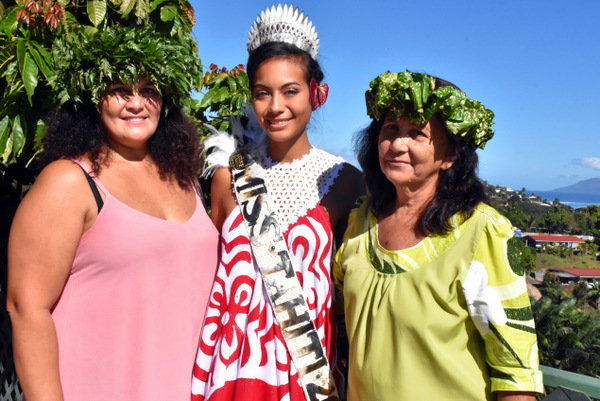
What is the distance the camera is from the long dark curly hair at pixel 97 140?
2250 mm

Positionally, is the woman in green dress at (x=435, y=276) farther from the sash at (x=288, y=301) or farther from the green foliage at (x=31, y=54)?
the green foliage at (x=31, y=54)

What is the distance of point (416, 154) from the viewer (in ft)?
6.93

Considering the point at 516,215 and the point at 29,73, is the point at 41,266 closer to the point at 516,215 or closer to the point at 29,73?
the point at 29,73

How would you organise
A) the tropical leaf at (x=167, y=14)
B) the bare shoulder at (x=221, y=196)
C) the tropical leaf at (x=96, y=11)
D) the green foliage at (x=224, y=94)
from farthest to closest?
the green foliage at (x=224, y=94), the tropical leaf at (x=167, y=14), the tropical leaf at (x=96, y=11), the bare shoulder at (x=221, y=196)

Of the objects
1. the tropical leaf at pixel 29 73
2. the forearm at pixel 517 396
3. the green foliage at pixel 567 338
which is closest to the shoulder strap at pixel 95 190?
the tropical leaf at pixel 29 73

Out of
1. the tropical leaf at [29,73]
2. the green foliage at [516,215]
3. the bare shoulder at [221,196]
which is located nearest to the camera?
the tropical leaf at [29,73]

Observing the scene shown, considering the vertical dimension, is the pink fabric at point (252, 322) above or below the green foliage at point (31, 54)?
below

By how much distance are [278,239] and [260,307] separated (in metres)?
0.36

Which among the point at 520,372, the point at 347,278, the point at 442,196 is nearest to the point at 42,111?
the point at 347,278

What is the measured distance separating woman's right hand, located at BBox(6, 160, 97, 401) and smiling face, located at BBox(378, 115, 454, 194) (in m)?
1.30

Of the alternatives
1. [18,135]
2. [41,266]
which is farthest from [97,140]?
[18,135]

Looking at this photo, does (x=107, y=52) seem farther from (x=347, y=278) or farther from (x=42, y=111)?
(x=347, y=278)

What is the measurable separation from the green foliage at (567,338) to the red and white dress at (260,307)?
2302 cm

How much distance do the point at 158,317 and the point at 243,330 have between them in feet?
1.48
